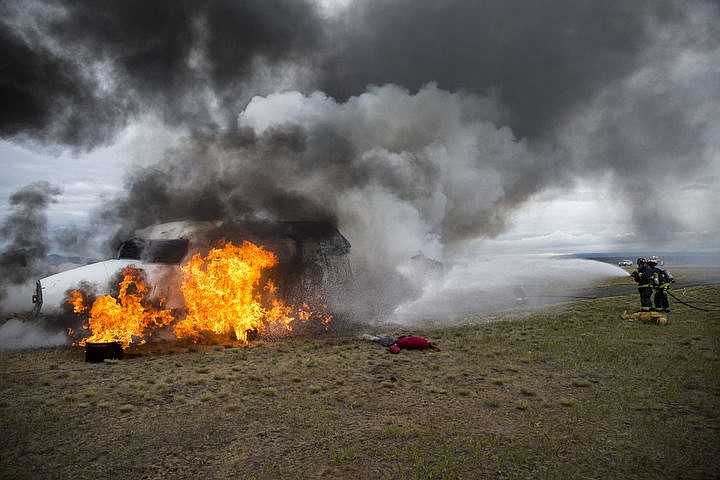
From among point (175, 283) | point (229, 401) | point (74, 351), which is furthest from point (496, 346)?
point (74, 351)

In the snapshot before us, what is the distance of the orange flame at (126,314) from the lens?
53.5 feet

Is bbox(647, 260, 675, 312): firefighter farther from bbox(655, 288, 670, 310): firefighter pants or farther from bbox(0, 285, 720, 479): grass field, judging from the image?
bbox(0, 285, 720, 479): grass field

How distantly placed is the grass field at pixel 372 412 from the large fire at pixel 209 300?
7.32 ft

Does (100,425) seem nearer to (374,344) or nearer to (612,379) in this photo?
(374,344)

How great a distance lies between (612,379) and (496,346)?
5.39 metres

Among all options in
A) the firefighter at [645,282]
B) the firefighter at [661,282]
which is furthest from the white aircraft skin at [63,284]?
the firefighter at [661,282]

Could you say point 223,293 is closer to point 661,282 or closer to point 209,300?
point 209,300

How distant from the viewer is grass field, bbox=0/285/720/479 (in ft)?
22.5

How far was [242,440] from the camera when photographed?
798cm

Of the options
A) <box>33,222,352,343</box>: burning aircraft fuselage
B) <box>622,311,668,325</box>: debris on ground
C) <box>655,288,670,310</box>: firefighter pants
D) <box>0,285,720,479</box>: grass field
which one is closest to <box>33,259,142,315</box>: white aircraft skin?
<box>33,222,352,343</box>: burning aircraft fuselage

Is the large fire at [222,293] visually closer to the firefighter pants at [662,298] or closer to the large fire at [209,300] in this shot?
the large fire at [209,300]

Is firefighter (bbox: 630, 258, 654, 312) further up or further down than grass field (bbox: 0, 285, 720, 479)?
further up

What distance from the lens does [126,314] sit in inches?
669

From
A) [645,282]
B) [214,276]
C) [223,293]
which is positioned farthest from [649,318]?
[214,276]
